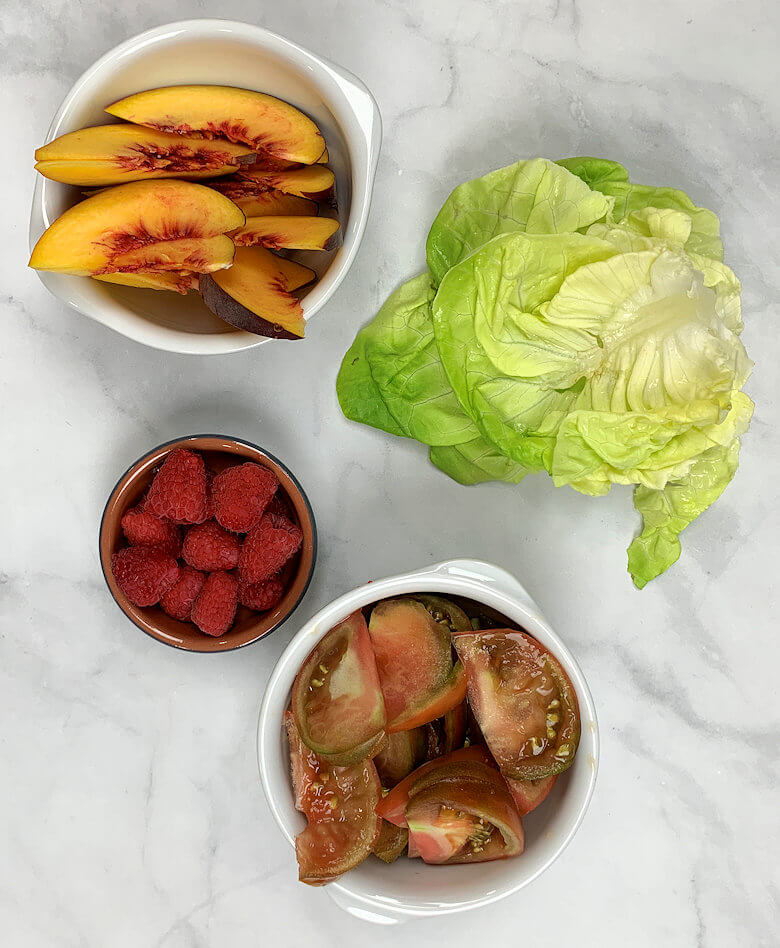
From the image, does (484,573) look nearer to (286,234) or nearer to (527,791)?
(527,791)

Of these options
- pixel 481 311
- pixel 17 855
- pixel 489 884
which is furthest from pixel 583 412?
pixel 17 855

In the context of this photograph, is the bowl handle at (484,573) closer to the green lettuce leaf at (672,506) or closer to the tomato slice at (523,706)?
the tomato slice at (523,706)

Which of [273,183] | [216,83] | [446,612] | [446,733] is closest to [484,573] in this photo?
[446,612]

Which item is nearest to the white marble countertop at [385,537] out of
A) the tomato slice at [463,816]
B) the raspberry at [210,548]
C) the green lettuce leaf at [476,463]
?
the green lettuce leaf at [476,463]

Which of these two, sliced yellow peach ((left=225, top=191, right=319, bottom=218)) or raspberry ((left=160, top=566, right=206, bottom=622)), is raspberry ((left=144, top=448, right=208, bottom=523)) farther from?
sliced yellow peach ((left=225, top=191, right=319, bottom=218))

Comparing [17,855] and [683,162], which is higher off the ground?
[683,162]

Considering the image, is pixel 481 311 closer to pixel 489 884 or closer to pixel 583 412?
pixel 583 412

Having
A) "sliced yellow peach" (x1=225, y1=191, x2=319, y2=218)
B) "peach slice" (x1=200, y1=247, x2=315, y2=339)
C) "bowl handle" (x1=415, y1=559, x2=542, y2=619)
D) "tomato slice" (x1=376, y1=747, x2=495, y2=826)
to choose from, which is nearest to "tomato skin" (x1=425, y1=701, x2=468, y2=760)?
"tomato slice" (x1=376, y1=747, x2=495, y2=826)
